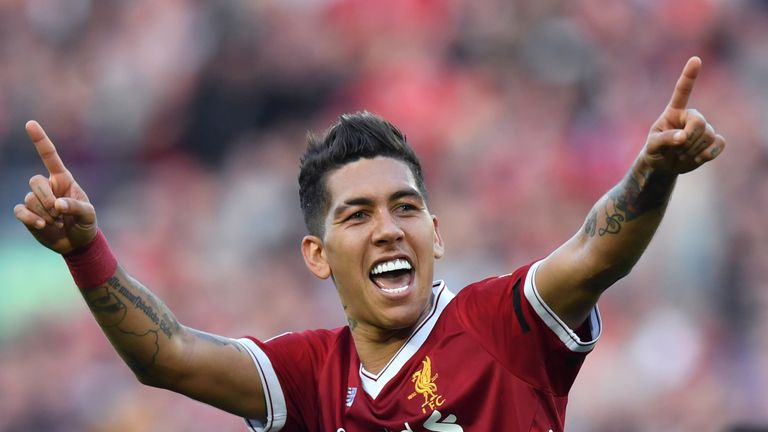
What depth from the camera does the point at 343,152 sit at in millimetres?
3838

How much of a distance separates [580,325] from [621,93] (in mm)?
4768

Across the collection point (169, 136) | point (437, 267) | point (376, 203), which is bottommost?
point (376, 203)

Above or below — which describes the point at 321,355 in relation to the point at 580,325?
above

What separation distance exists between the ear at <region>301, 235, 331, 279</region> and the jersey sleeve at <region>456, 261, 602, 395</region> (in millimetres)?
718

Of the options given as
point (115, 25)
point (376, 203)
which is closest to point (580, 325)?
point (376, 203)

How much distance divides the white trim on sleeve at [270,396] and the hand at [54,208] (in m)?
0.75

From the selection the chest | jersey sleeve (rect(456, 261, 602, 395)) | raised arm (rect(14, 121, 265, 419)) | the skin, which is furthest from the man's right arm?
jersey sleeve (rect(456, 261, 602, 395))

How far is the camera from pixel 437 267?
24.3 feet

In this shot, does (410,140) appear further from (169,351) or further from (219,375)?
(169,351)

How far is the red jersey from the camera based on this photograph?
328 centimetres

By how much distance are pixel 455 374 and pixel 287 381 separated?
2.20 ft

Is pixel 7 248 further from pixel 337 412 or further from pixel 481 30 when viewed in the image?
pixel 337 412

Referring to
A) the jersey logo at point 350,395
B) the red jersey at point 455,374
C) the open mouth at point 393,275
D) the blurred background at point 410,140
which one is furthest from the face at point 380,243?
the blurred background at point 410,140

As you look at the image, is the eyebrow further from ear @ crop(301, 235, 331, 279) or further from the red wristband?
the red wristband
